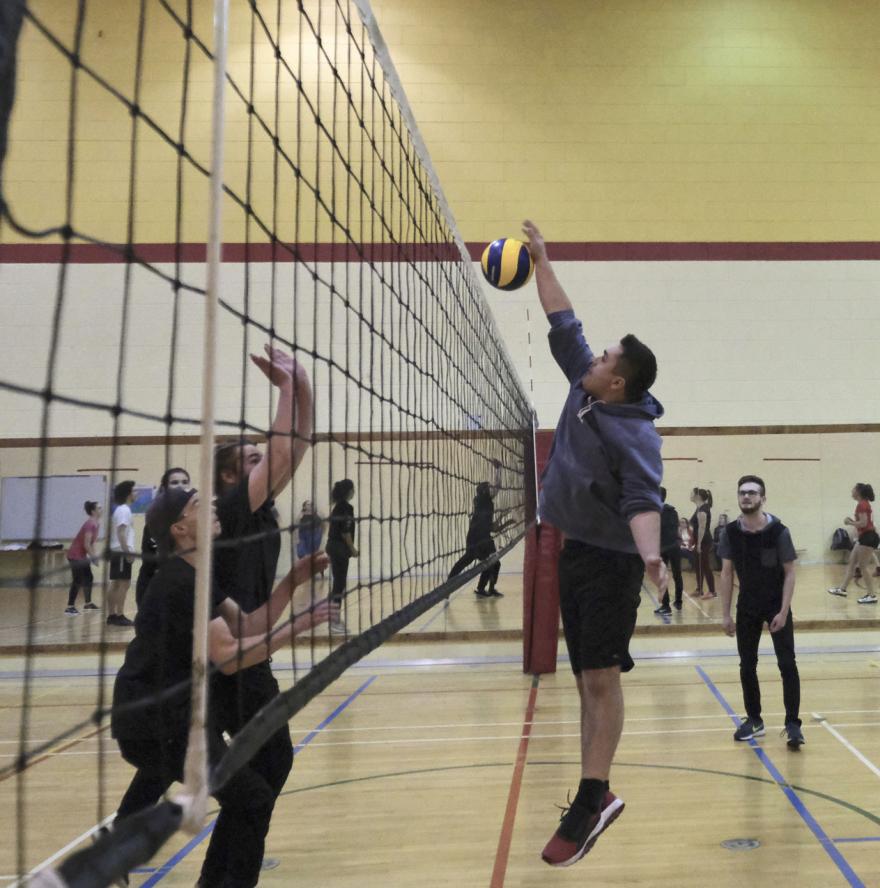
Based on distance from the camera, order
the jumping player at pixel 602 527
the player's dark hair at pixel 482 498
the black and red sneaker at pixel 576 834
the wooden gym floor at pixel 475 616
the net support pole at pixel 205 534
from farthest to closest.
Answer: the wooden gym floor at pixel 475 616 < the player's dark hair at pixel 482 498 < the jumping player at pixel 602 527 < the black and red sneaker at pixel 576 834 < the net support pole at pixel 205 534

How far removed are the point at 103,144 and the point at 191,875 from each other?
8.65m

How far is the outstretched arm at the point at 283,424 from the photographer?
2711 mm

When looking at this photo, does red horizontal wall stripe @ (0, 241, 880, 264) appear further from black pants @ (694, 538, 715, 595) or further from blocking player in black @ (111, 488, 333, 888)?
blocking player in black @ (111, 488, 333, 888)

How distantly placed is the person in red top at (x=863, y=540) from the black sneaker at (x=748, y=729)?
15.7 feet

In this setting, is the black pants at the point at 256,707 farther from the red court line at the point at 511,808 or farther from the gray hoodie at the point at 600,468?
the red court line at the point at 511,808

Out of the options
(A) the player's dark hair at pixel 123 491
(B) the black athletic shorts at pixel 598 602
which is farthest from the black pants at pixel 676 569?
(B) the black athletic shorts at pixel 598 602

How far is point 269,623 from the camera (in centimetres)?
242

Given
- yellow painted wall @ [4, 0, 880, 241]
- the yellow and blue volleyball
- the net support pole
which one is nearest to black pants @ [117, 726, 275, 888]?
the net support pole

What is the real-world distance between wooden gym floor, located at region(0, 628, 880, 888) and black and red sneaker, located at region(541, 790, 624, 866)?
→ 943mm

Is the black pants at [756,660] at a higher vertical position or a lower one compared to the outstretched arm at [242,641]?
lower

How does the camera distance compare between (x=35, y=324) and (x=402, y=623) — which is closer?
(x=402, y=623)

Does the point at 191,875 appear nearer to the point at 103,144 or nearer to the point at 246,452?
the point at 246,452

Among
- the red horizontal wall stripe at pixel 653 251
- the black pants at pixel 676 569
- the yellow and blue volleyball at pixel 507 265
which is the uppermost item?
the red horizontal wall stripe at pixel 653 251

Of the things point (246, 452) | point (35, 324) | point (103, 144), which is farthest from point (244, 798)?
point (103, 144)
